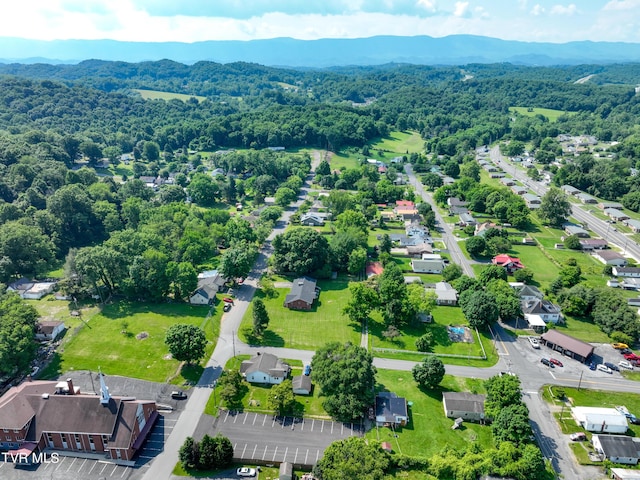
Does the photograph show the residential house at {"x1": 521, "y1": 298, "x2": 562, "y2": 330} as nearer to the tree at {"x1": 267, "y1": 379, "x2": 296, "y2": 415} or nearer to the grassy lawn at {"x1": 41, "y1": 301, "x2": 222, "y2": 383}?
the tree at {"x1": 267, "y1": 379, "x2": 296, "y2": 415}

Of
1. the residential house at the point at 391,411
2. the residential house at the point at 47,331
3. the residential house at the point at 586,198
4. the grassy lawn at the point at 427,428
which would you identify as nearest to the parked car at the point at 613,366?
the grassy lawn at the point at 427,428

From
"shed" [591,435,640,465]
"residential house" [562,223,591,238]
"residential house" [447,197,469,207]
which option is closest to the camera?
"shed" [591,435,640,465]

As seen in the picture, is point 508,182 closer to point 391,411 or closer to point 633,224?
point 633,224

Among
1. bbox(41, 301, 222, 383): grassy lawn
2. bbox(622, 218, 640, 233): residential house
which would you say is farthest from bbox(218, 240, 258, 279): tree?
bbox(622, 218, 640, 233): residential house

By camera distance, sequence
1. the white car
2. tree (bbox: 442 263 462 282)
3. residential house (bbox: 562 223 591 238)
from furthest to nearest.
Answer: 1. residential house (bbox: 562 223 591 238)
2. tree (bbox: 442 263 462 282)
3. the white car

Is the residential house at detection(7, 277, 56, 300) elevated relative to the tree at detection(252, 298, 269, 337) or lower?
lower

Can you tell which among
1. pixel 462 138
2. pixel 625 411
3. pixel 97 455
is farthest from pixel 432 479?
pixel 462 138

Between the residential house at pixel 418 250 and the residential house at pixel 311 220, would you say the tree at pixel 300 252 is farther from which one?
the residential house at pixel 311 220
